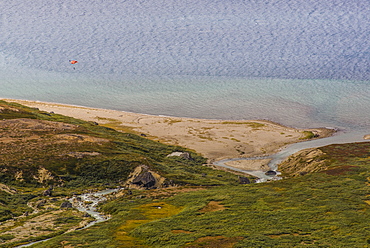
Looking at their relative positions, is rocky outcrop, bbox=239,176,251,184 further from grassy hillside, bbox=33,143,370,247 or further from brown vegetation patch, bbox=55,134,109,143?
brown vegetation patch, bbox=55,134,109,143

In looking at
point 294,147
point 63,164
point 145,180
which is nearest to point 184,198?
point 145,180

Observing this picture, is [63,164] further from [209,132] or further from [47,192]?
[209,132]

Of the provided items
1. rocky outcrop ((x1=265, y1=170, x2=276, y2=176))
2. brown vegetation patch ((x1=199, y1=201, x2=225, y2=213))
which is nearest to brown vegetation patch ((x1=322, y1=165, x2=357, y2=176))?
rocky outcrop ((x1=265, y1=170, x2=276, y2=176))

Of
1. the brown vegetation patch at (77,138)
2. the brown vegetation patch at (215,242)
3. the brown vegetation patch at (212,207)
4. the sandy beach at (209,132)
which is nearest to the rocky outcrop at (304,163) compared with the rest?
the sandy beach at (209,132)

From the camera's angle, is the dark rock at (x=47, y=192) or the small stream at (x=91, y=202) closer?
the small stream at (x=91, y=202)

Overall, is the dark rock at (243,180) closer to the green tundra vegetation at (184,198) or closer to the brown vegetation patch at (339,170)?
the green tundra vegetation at (184,198)

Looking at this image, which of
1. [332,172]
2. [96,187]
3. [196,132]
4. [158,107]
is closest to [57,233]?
[96,187]
